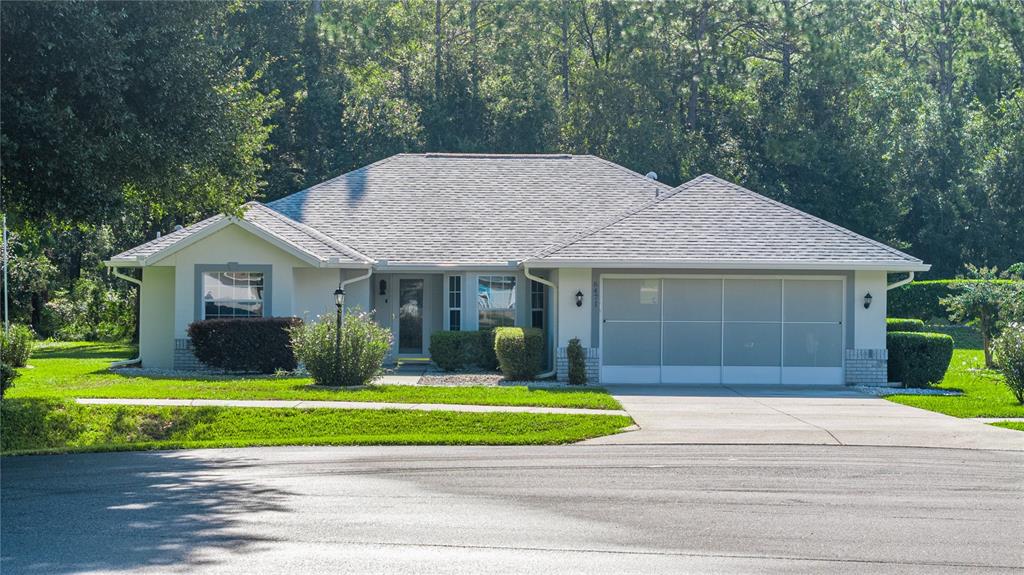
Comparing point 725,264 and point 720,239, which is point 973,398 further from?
point 720,239

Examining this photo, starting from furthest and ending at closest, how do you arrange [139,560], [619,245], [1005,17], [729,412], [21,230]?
[1005,17] < [619,245] < [729,412] < [21,230] < [139,560]

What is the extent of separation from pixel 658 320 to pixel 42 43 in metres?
13.8

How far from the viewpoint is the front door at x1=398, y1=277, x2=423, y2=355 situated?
96.6 ft

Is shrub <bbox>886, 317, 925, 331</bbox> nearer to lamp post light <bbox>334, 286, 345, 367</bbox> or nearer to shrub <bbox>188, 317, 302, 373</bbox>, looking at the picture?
shrub <bbox>188, 317, 302, 373</bbox>

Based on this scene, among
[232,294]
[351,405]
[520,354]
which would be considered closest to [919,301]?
[520,354]

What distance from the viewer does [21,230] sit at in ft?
59.7

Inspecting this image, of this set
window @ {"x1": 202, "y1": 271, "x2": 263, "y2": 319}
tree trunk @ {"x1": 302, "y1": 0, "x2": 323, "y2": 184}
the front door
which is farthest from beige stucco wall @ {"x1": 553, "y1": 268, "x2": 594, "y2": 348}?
tree trunk @ {"x1": 302, "y1": 0, "x2": 323, "y2": 184}

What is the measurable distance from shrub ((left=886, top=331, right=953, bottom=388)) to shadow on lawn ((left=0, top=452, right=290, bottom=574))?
→ 49.2 feet

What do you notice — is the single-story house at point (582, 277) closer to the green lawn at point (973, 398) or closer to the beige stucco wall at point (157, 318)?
the beige stucco wall at point (157, 318)

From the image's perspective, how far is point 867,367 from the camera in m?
24.4

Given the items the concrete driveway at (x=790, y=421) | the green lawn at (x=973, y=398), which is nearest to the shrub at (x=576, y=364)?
the concrete driveway at (x=790, y=421)

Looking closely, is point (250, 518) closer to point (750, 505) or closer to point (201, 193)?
point (750, 505)

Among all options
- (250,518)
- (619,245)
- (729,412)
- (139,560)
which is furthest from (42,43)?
(619,245)

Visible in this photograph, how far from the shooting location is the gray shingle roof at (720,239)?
24.0 m
